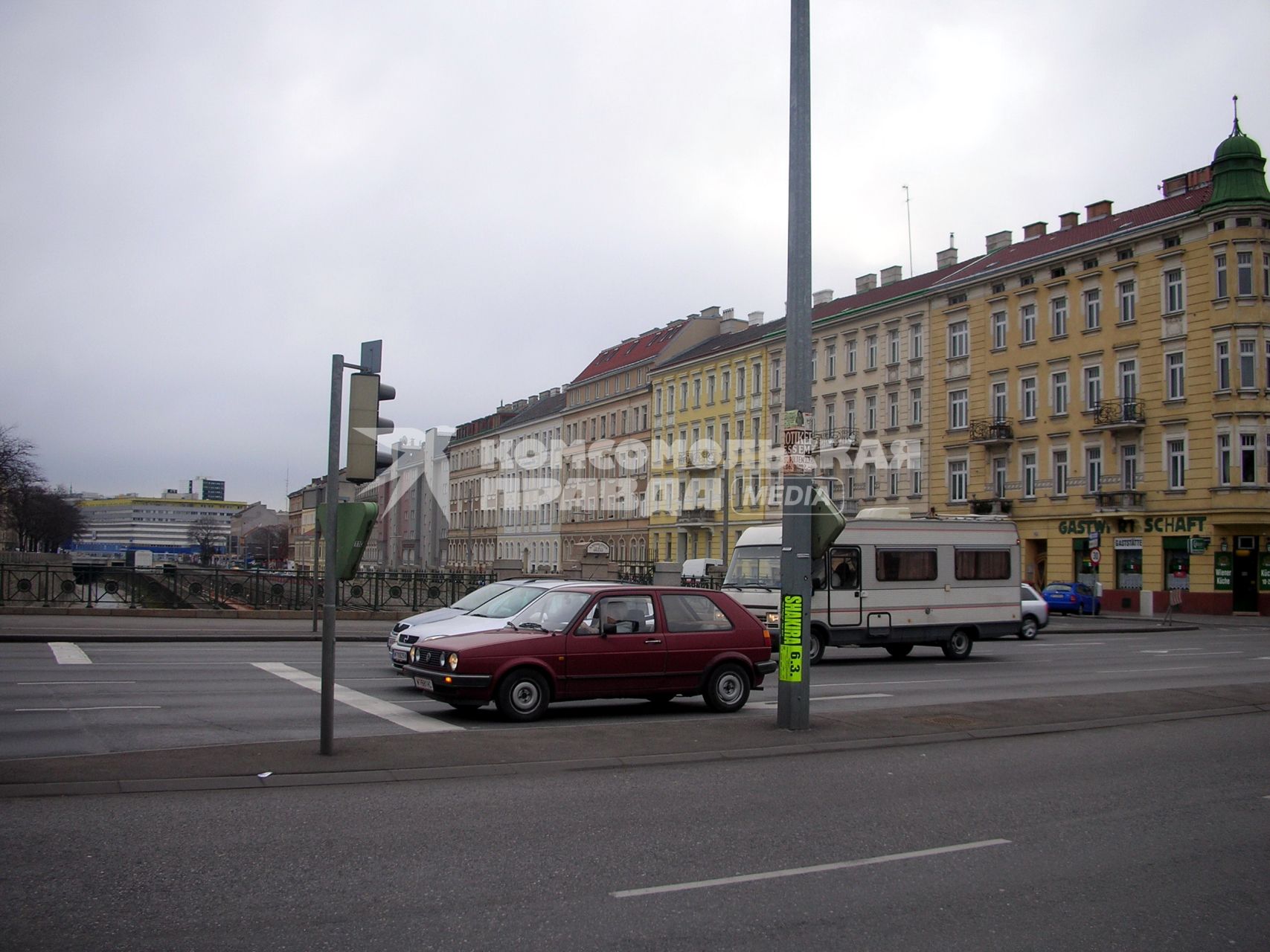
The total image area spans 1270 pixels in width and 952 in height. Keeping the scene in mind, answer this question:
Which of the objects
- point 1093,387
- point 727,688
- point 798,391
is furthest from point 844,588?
point 1093,387

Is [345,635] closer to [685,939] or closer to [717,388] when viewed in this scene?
[685,939]

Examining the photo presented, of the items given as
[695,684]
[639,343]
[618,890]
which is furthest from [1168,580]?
[639,343]

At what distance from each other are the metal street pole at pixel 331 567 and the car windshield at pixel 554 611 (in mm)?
3655

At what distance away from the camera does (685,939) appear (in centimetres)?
534

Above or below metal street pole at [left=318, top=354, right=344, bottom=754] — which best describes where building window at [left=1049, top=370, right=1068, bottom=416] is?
above

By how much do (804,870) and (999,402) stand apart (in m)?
51.9

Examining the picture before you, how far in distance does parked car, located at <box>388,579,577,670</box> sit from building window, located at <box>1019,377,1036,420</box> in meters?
41.2

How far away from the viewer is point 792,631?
38.0 ft

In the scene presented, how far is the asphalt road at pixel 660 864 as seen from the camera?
215 inches

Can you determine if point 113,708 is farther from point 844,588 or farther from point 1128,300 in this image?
point 1128,300

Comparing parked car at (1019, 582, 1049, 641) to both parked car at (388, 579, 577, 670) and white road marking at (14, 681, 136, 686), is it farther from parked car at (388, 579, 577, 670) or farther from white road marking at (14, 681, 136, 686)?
white road marking at (14, 681, 136, 686)

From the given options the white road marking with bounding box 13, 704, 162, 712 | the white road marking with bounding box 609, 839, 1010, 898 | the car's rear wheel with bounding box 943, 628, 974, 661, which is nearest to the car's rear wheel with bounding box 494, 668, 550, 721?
the white road marking with bounding box 13, 704, 162, 712

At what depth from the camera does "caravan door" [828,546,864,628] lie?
22.5 m

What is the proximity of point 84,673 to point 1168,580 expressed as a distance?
4310 centimetres
